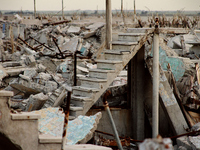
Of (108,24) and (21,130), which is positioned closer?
(21,130)

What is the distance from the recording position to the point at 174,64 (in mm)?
9820

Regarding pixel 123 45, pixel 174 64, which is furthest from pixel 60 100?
pixel 174 64

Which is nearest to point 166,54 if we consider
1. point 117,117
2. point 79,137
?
point 117,117

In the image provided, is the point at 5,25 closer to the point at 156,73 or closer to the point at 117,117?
the point at 117,117

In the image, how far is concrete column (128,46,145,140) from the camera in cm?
1033

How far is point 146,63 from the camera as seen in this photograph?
9992 millimetres

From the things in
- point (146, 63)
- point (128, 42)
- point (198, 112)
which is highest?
→ point (128, 42)

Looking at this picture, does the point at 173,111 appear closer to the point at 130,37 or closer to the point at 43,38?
the point at 130,37

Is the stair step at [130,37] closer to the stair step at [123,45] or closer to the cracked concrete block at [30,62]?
the stair step at [123,45]

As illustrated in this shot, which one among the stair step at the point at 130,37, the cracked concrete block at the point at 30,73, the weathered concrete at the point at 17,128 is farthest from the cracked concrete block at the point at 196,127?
the cracked concrete block at the point at 30,73

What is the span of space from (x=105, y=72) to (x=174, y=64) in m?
2.77

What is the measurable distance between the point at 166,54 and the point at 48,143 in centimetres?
585

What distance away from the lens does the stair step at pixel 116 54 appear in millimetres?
8328

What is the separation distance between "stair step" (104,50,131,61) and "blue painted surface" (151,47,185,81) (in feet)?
6.45
